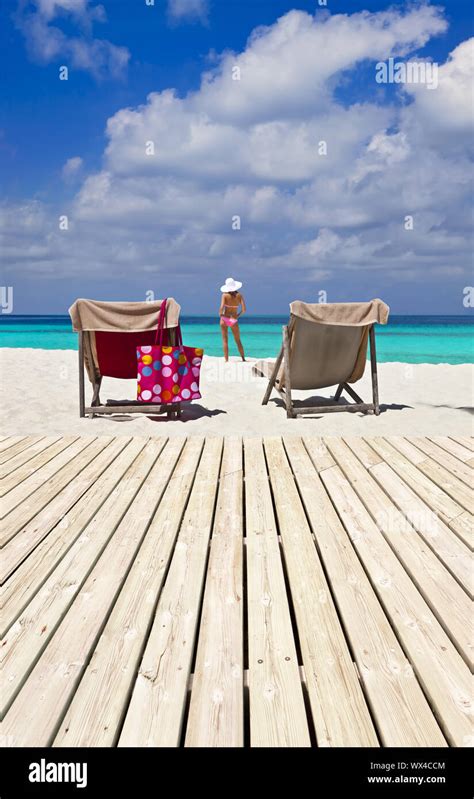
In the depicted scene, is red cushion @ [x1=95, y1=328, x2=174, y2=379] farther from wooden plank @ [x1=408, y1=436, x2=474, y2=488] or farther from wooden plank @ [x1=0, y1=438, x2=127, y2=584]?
wooden plank @ [x1=408, y1=436, x2=474, y2=488]

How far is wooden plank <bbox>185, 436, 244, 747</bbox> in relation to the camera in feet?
4.89

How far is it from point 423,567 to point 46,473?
2399mm

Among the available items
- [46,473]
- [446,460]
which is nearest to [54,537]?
[46,473]

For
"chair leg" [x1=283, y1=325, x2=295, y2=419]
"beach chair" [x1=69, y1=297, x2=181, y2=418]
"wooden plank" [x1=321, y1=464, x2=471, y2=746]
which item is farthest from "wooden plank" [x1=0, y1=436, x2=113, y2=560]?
"chair leg" [x1=283, y1=325, x2=295, y2=419]

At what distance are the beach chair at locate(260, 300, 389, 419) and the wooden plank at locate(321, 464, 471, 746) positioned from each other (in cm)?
368

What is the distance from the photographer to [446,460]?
419 cm

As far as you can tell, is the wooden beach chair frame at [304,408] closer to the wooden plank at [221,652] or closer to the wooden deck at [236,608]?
the wooden deck at [236,608]

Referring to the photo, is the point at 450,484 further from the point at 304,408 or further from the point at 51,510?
the point at 304,408

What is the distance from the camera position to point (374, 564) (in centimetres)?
243

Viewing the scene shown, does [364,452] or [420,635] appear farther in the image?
[364,452]

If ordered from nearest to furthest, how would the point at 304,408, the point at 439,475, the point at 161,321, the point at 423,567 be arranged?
1. the point at 423,567
2. the point at 439,475
3. the point at 161,321
4. the point at 304,408
